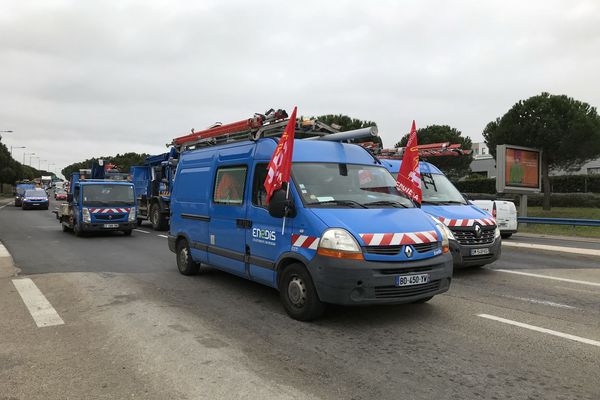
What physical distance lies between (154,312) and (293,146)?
2.77 metres

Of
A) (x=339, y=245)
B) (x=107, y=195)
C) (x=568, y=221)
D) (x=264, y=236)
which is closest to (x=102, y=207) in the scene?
(x=107, y=195)

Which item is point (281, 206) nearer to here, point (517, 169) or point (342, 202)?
point (342, 202)

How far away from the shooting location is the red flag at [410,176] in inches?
271

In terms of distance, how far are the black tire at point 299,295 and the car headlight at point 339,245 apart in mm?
450

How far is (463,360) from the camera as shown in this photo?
4.44m

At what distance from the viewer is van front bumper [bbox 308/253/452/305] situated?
16.9 feet

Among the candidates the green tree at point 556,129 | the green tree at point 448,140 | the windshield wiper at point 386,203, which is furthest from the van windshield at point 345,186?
the green tree at point 448,140

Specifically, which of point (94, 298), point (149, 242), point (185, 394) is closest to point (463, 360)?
point (185, 394)

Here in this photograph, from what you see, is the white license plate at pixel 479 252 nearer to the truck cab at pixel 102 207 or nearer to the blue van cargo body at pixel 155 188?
the truck cab at pixel 102 207

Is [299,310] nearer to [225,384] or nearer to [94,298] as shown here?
[225,384]

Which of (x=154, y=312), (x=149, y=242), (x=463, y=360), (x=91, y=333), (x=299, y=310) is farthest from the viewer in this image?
(x=149, y=242)

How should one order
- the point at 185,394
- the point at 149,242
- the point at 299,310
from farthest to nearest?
the point at 149,242, the point at 299,310, the point at 185,394

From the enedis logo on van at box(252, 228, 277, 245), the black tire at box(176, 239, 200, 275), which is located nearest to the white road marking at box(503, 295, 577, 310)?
the enedis logo on van at box(252, 228, 277, 245)

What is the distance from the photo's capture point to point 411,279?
5.37m
